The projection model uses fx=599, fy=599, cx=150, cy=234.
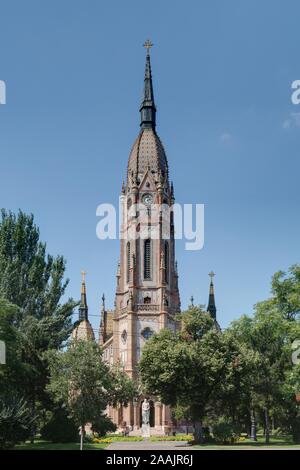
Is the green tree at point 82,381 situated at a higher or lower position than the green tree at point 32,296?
lower

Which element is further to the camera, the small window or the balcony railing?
the balcony railing

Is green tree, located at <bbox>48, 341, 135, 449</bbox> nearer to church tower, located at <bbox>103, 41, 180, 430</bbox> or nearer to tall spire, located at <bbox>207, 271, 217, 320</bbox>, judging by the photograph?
church tower, located at <bbox>103, 41, 180, 430</bbox>

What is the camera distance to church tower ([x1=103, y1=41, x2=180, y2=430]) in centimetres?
8131

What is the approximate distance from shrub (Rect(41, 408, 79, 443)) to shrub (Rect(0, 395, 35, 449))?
8120 millimetres


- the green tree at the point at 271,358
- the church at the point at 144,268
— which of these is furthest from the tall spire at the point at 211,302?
the green tree at the point at 271,358

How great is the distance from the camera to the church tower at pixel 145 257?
81312 millimetres

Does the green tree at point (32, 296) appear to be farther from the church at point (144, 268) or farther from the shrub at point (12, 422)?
the church at point (144, 268)

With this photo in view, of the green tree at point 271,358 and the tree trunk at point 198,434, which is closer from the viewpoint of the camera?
the tree trunk at point 198,434

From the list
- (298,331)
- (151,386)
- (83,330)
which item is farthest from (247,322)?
(83,330)

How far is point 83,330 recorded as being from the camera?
12162 centimetres

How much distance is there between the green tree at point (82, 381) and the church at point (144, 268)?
114ft

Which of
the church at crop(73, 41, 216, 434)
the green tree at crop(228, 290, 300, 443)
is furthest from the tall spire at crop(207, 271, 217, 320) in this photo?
the green tree at crop(228, 290, 300, 443)

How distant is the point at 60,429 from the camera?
150 feet

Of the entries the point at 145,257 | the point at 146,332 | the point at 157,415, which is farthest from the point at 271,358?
the point at 145,257
